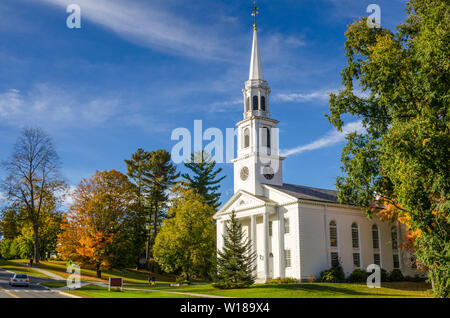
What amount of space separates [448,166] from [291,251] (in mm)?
21077

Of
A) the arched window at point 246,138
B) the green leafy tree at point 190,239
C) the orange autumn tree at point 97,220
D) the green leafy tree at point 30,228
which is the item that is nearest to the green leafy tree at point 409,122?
the arched window at point 246,138

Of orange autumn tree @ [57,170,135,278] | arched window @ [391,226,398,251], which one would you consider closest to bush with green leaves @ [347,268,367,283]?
arched window @ [391,226,398,251]

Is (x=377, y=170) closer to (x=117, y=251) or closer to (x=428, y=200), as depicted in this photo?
(x=428, y=200)

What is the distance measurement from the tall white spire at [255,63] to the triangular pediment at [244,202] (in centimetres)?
1303

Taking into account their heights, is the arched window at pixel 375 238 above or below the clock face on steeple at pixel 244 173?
below

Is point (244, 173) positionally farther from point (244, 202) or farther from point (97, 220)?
point (97, 220)

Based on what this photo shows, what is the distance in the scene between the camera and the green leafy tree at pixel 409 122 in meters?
20.2

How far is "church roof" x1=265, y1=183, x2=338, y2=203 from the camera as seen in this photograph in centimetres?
4091

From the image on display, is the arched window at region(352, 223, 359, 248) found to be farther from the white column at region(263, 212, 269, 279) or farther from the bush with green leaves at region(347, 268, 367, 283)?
the white column at region(263, 212, 269, 279)

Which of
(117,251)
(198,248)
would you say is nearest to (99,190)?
(117,251)

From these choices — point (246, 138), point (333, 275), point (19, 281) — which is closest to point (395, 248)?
point (333, 275)

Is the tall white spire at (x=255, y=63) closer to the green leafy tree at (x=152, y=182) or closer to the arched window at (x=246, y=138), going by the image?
the arched window at (x=246, y=138)

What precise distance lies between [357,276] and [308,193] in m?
9.26

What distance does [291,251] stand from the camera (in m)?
39.2
